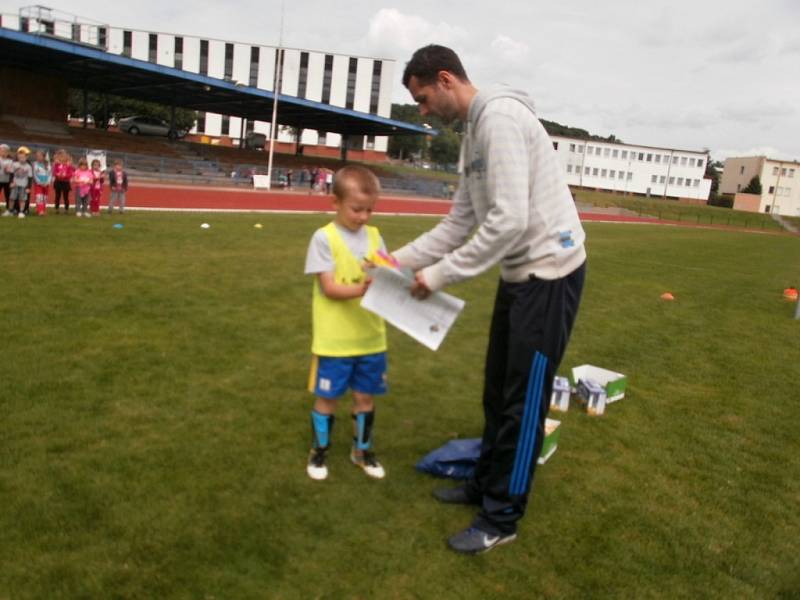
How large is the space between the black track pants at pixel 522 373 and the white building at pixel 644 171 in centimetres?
8719

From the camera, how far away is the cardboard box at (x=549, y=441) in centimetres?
407

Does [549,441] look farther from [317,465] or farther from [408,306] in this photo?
[408,306]

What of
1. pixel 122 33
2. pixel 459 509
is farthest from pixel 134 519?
pixel 122 33

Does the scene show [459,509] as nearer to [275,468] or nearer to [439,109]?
[275,468]

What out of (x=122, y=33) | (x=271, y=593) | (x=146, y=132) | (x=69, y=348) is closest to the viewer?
(x=271, y=593)

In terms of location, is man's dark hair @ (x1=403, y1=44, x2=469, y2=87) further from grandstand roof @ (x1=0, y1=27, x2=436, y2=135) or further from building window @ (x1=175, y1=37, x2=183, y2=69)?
building window @ (x1=175, y1=37, x2=183, y2=69)

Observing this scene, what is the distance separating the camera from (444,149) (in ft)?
349

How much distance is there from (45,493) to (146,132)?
164 ft

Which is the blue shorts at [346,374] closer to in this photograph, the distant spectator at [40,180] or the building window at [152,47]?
the distant spectator at [40,180]

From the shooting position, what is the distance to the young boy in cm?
329

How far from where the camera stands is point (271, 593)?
8.72ft

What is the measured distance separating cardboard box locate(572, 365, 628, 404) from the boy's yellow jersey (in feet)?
8.67

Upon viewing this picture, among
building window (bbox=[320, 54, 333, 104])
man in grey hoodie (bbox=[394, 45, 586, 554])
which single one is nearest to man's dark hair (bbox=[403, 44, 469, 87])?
man in grey hoodie (bbox=[394, 45, 586, 554])

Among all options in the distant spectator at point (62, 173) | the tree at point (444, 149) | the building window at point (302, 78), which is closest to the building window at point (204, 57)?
the building window at point (302, 78)
